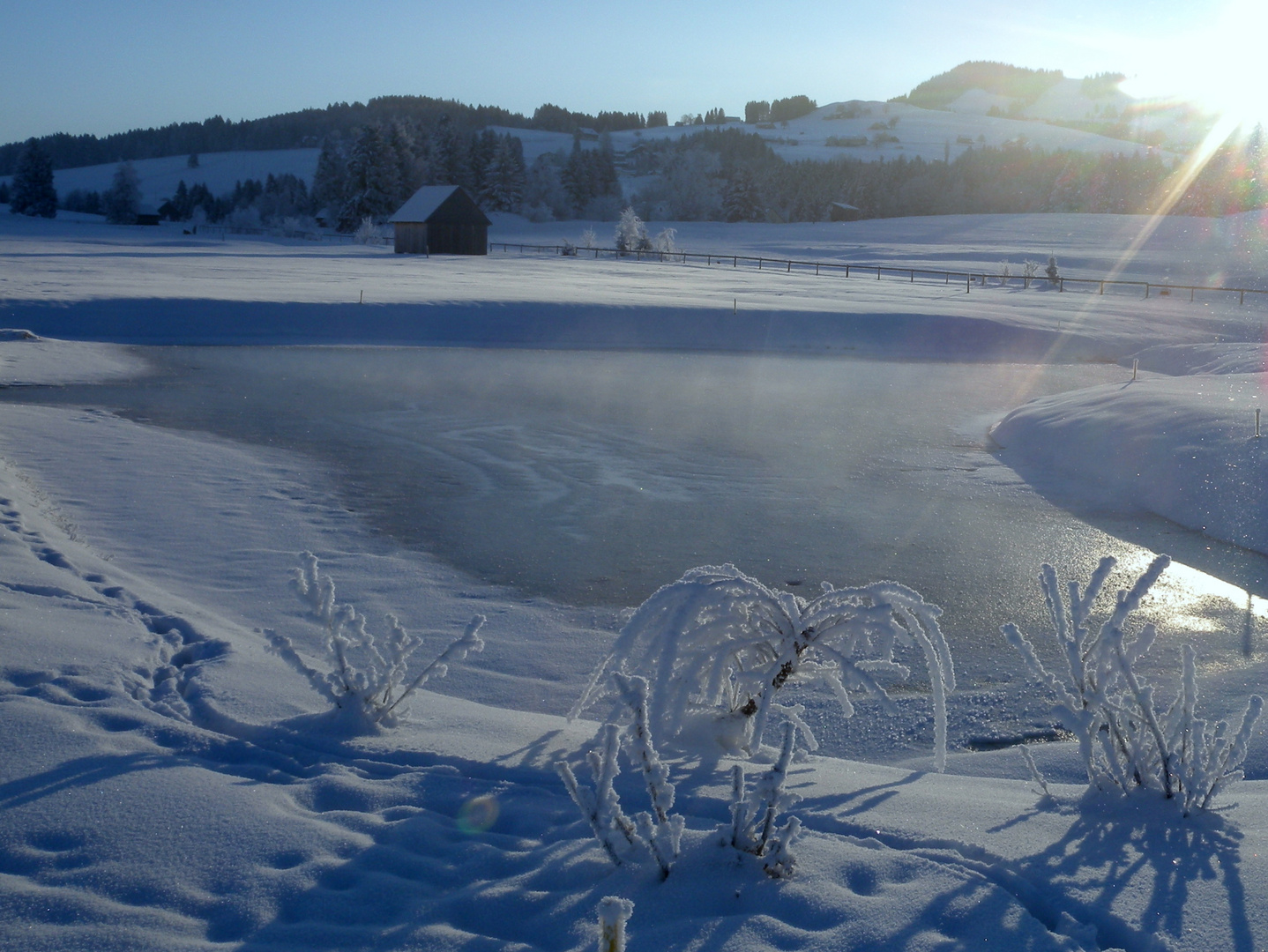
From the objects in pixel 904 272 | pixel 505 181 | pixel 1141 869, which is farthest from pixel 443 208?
pixel 1141 869

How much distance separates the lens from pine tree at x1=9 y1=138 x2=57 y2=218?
91.4 m

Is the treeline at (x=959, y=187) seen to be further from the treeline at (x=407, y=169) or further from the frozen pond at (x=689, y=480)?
the frozen pond at (x=689, y=480)

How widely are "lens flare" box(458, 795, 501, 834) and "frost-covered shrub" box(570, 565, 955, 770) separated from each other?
2.25ft

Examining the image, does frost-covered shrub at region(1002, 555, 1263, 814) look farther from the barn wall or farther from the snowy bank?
the barn wall

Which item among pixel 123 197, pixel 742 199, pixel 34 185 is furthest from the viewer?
pixel 742 199

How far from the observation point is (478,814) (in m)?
3.48

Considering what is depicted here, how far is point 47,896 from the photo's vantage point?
2744 mm

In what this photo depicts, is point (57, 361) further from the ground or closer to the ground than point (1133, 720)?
further from the ground

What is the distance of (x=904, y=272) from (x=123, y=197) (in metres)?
72.3

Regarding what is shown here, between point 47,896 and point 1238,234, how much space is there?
87.5 metres

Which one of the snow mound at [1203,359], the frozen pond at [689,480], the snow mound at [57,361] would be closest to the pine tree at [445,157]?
the snow mound at [57,361]

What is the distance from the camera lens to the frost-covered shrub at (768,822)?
3.00m

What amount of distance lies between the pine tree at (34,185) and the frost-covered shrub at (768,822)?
107 m

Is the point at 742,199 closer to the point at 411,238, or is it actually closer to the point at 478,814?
the point at 411,238
